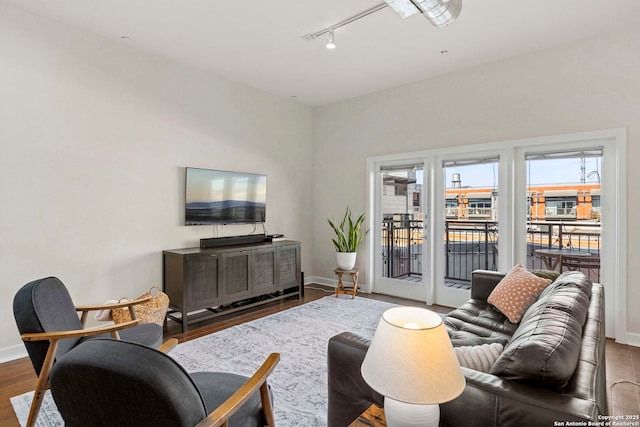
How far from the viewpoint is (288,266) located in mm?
4770

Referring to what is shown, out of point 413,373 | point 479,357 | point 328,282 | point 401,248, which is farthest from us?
point 328,282

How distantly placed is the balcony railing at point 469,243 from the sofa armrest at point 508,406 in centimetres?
323

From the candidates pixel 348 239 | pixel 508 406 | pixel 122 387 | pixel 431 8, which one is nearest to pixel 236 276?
pixel 348 239

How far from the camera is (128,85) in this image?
12.0 feet

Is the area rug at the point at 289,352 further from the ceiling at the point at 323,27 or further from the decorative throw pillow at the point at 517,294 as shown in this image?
the ceiling at the point at 323,27

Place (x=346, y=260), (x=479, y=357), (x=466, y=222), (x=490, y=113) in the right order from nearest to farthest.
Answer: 1. (x=479, y=357)
2. (x=490, y=113)
3. (x=466, y=222)
4. (x=346, y=260)

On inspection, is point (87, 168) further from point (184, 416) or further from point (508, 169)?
point (508, 169)

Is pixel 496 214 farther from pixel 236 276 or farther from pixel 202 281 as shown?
pixel 202 281

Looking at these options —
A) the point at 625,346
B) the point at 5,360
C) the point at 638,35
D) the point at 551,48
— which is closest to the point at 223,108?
the point at 5,360

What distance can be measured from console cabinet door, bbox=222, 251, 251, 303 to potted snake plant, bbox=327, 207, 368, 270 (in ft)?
4.39

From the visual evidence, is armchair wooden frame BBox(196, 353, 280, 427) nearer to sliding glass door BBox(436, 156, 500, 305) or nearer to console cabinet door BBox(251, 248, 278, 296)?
console cabinet door BBox(251, 248, 278, 296)

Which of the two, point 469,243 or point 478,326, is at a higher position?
point 469,243

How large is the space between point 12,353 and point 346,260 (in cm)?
361

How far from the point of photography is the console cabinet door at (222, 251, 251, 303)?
398cm
